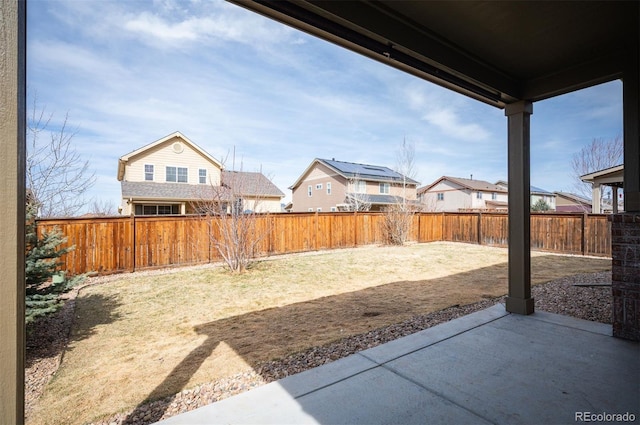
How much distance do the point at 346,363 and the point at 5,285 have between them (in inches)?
92.2

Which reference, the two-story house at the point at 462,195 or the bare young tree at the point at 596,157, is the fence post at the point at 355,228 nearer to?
the bare young tree at the point at 596,157

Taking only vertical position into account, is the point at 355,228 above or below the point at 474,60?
below

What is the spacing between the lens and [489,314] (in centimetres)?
379

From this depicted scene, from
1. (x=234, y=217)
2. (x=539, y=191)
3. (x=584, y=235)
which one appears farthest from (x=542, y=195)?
(x=234, y=217)

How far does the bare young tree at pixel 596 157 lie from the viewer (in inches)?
650

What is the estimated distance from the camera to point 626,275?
293cm

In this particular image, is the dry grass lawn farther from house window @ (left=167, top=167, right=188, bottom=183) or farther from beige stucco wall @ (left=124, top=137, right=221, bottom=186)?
house window @ (left=167, top=167, right=188, bottom=183)

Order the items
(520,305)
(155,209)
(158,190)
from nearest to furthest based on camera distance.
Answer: (520,305) < (158,190) < (155,209)

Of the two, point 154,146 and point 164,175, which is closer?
point 154,146

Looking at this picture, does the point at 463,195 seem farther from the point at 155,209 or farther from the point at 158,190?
the point at 155,209

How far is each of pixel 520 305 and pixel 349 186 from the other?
717 inches

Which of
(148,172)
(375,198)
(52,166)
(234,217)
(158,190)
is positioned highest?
(148,172)

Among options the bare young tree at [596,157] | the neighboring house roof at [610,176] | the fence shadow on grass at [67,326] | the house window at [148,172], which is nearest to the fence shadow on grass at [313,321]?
the fence shadow on grass at [67,326]

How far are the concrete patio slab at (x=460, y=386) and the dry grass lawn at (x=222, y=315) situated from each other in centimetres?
79
